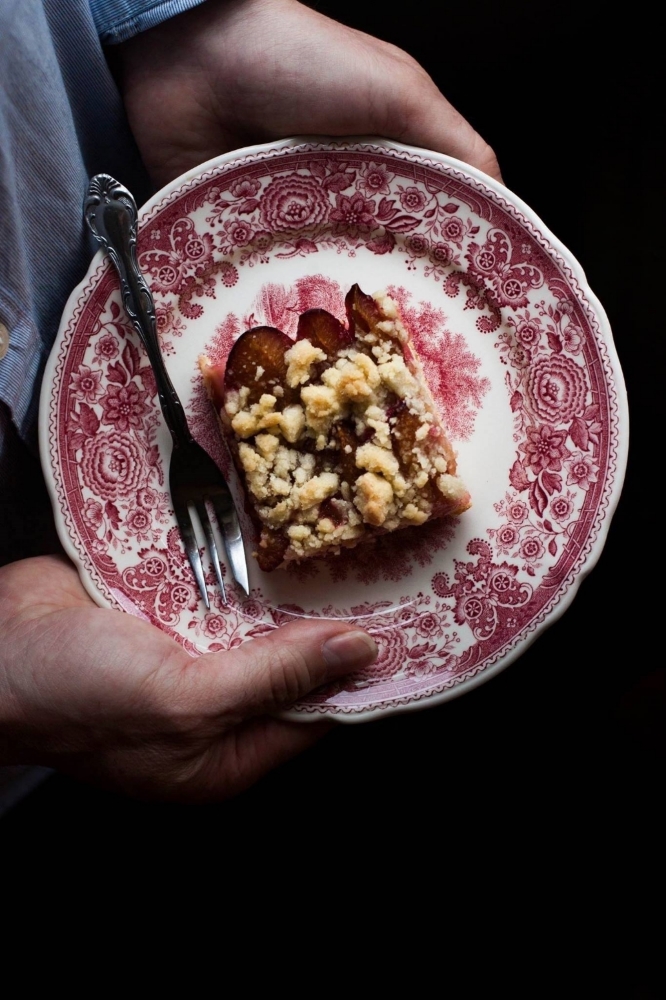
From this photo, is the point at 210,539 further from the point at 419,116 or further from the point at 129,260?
the point at 419,116

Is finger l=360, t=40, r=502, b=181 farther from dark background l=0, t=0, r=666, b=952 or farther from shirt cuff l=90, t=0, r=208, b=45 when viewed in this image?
dark background l=0, t=0, r=666, b=952

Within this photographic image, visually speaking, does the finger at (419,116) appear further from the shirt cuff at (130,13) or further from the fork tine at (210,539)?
the fork tine at (210,539)

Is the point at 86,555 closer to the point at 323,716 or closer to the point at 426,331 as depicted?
the point at 323,716

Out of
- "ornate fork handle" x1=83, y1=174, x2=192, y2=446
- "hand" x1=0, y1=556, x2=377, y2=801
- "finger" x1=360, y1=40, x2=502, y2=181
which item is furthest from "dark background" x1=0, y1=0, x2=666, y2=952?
"ornate fork handle" x1=83, y1=174, x2=192, y2=446

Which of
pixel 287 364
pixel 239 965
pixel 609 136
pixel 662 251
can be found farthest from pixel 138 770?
pixel 609 136

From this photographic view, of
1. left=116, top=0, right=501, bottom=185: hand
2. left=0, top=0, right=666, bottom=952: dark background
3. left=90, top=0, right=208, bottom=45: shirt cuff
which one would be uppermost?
left=90, top=0, right=208, bottom=45: shirt cuff

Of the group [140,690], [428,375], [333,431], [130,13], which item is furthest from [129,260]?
[140,690]
